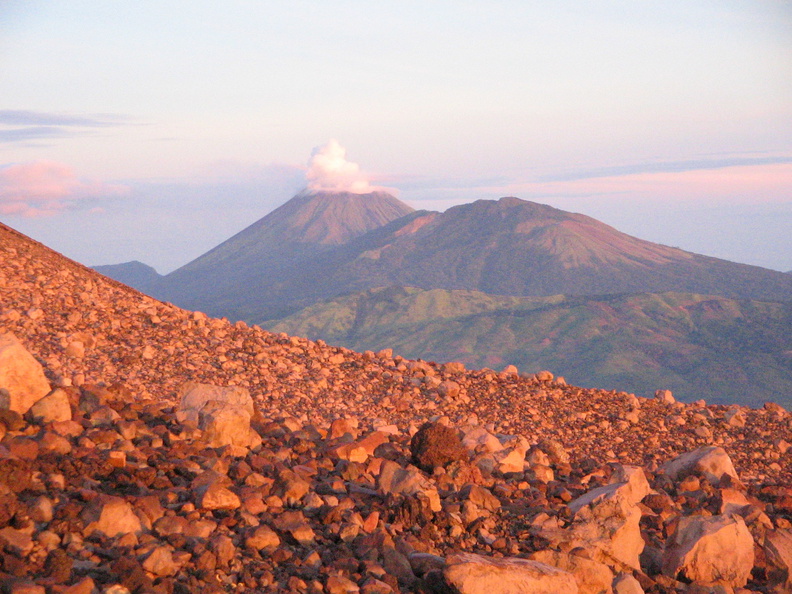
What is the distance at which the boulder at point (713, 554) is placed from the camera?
15.7ft

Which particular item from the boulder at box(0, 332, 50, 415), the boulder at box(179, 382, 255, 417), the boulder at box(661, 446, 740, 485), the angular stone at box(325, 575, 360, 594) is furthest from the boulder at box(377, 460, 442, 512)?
the boulder at box(661, 446, 740, 485)

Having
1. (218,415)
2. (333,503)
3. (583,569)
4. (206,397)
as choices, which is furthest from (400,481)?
(206,397)

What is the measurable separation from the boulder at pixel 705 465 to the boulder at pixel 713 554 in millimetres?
1941

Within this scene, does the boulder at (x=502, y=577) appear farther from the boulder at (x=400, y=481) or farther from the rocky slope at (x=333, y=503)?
the boulder at (x=400, y=481)

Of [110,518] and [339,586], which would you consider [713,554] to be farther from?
[110,518]

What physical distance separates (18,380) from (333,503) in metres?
2.26

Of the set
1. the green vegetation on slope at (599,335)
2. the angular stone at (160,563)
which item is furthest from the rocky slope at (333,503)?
the green vegetation on slope at (599,335)

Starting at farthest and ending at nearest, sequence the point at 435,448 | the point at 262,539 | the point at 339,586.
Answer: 1. the point at 435,448
2. the point at 262,539
3. the point at 339,586

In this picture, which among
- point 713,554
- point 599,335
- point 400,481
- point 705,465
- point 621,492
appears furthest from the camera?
point 599,335

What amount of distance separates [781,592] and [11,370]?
5.03 meters

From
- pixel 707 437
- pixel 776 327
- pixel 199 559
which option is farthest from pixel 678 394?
pixel 199 559

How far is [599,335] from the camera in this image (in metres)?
147

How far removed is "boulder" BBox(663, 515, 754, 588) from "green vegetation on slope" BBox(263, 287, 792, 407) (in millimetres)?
118013

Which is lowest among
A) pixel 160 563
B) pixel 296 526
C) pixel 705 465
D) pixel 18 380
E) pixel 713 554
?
pixel 705 465
